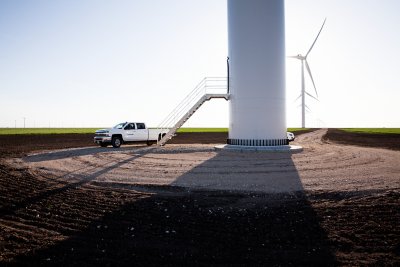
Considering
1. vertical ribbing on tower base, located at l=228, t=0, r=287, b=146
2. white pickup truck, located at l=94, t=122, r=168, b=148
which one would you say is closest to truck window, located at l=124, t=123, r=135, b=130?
white pickup truck, located at l=94, t=122, r=168, b=148

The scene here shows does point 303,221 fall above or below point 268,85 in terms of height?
below

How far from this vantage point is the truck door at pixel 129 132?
30453mm

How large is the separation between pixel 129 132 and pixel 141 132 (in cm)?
108

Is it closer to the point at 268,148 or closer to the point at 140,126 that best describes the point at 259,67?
the point at 268,148

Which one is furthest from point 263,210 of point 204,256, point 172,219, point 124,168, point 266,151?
point 266,151

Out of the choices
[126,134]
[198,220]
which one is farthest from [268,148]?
[198,220]

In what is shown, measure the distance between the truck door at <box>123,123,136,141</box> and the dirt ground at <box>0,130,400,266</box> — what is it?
15.8 metres

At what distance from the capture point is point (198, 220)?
8383mm

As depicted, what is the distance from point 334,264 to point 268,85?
20.0 metres

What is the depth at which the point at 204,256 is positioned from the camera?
21.0ft

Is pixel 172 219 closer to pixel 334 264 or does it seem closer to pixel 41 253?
pixel 41 253

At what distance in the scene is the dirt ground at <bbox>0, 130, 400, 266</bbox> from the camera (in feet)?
21.1

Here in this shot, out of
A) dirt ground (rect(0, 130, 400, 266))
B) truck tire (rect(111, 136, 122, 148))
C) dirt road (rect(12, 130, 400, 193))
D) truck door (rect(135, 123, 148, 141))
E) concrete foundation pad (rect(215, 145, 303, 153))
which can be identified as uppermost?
truck door (rect(135, 123, 148, 141))

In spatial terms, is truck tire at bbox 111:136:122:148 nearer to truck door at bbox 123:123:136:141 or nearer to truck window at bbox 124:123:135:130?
truck door at bbox 123:123:136:141
